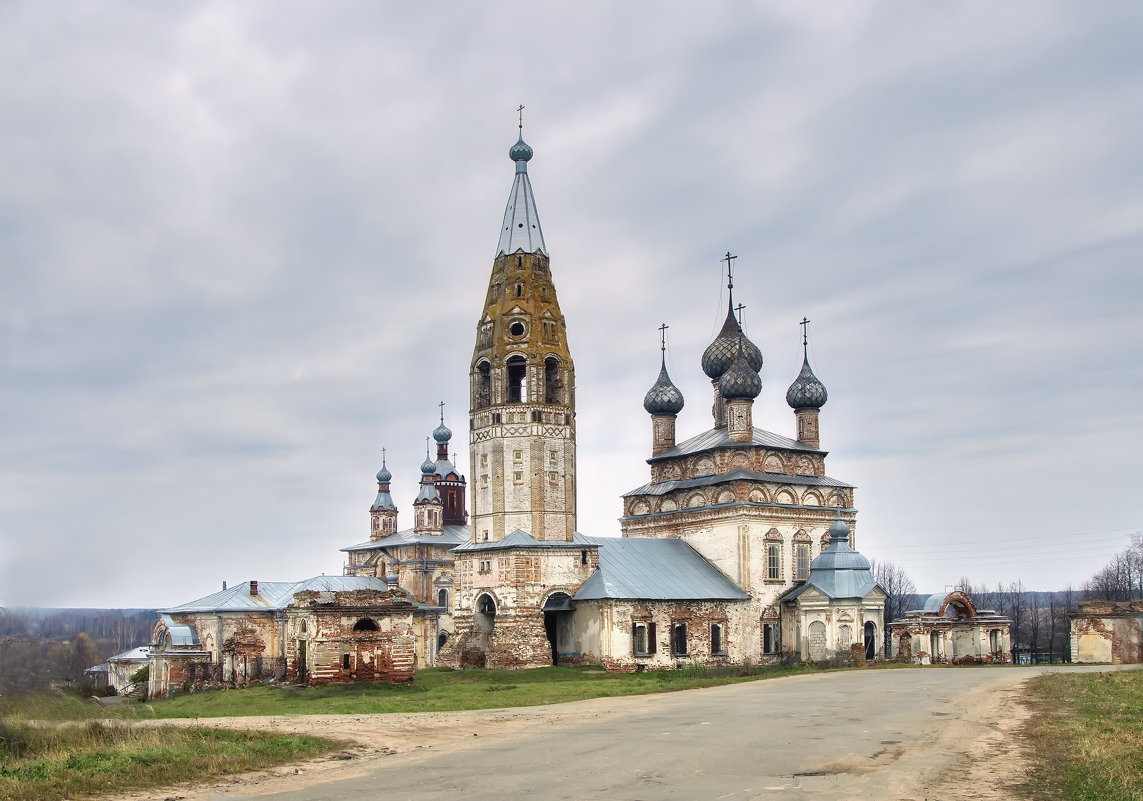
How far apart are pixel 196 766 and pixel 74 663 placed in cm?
588

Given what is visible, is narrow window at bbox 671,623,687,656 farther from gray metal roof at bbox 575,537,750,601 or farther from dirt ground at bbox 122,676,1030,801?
dirt ground at bbox 122,676,1030,801

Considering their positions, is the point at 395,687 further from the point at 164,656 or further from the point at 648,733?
the point at 648,733

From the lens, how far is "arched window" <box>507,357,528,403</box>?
142 ft

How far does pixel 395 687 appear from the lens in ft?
108

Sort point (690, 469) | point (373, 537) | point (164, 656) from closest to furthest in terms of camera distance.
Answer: point (164, 656) < point (690, 469) < point (373, 537)

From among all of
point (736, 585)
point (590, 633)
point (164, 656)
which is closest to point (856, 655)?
A: point (736, 585)

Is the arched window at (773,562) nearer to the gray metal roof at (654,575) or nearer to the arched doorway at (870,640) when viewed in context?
the gray metal roof at (654,575)

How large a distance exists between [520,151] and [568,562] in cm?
1634

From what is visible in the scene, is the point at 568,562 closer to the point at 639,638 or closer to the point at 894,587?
the point at 639,638

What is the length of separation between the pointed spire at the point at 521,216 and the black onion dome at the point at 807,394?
1545 cm

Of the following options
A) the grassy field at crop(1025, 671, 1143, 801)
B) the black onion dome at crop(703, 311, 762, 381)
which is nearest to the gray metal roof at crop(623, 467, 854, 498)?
the black onion dome at crop(703, 311, 762, 381)

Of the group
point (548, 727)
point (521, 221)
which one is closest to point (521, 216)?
point (521, 221)

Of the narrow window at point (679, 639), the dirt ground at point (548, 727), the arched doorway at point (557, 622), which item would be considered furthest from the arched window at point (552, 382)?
the dirt ground at point (548, 727)

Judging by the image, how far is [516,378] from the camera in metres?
43.9
